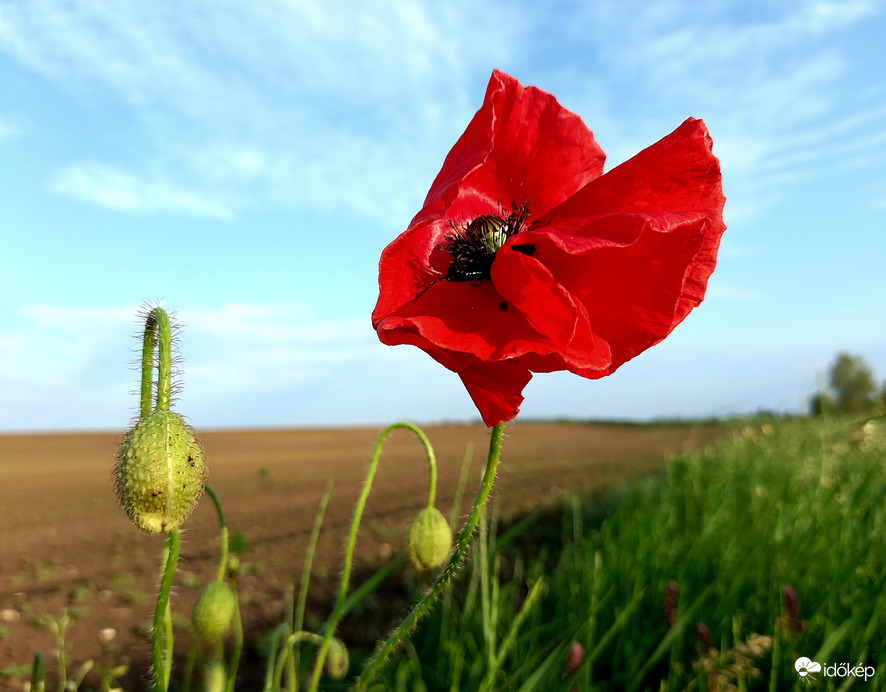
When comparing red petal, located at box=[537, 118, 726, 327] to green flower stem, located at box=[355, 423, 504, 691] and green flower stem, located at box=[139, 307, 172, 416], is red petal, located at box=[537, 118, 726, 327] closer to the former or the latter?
green flower stem, located at box=[355, 423, 504, 691]

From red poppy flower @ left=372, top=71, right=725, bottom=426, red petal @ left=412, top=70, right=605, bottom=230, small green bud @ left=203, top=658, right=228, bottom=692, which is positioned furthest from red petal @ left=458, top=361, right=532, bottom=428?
small green bud @ left=203, top=658, right=228, bottom=692

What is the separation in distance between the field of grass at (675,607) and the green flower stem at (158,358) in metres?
0.72

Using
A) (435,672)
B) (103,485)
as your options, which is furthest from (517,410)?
(103,485)

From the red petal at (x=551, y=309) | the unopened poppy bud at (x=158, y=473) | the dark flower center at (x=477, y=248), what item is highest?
the dark flower center at (x=477, y=248)

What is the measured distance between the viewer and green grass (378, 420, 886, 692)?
6.52ft

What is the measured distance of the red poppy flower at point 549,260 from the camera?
40.4 inches

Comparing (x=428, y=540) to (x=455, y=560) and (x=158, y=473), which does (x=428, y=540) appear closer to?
(x=455, y=560)

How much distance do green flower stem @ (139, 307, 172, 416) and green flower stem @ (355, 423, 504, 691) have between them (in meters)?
0.51

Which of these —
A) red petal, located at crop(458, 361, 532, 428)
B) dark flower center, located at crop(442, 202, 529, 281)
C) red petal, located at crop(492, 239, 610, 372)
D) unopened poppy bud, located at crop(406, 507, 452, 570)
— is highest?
dark flower center, located at crop(442, 202, 529, 281)

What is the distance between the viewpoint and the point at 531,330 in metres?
1.08

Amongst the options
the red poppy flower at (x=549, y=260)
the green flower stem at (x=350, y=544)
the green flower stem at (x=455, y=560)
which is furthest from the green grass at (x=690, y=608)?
the red poppy flower at (x=549, y=260)

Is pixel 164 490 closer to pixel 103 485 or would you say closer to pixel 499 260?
pixel 499 260

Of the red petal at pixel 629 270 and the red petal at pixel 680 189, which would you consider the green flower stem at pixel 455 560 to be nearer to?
the red petal at pixel 629 270

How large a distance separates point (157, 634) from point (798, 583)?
7.88ft
